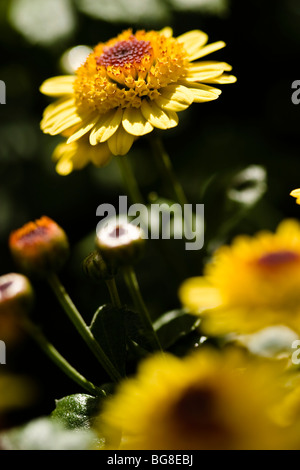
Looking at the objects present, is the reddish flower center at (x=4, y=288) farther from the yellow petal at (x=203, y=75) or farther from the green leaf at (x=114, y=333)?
the yellow petal at (x=203, y=75)

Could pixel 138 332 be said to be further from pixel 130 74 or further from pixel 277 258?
pixel 130 74

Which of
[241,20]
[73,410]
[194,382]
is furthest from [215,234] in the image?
[241,20]

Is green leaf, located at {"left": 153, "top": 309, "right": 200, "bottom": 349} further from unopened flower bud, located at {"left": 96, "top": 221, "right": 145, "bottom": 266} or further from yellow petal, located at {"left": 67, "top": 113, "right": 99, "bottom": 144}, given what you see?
yellow petal, located at {"left": 67, "top": 113, "right": 99, "bottom": 144}

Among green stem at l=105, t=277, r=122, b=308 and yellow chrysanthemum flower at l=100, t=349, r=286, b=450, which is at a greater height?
green stem at l=105, t=277, r=122, b=308

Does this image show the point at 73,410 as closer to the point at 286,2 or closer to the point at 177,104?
the point at 177,104

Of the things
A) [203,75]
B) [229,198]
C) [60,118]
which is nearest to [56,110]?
[60,118]

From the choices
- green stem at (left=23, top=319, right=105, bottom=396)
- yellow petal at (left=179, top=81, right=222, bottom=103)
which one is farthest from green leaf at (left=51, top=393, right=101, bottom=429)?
yellow petal at (left=179, top=81, right=222, bottom=103)

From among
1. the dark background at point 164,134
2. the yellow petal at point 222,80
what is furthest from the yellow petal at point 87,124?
the dark background at point 164,134
